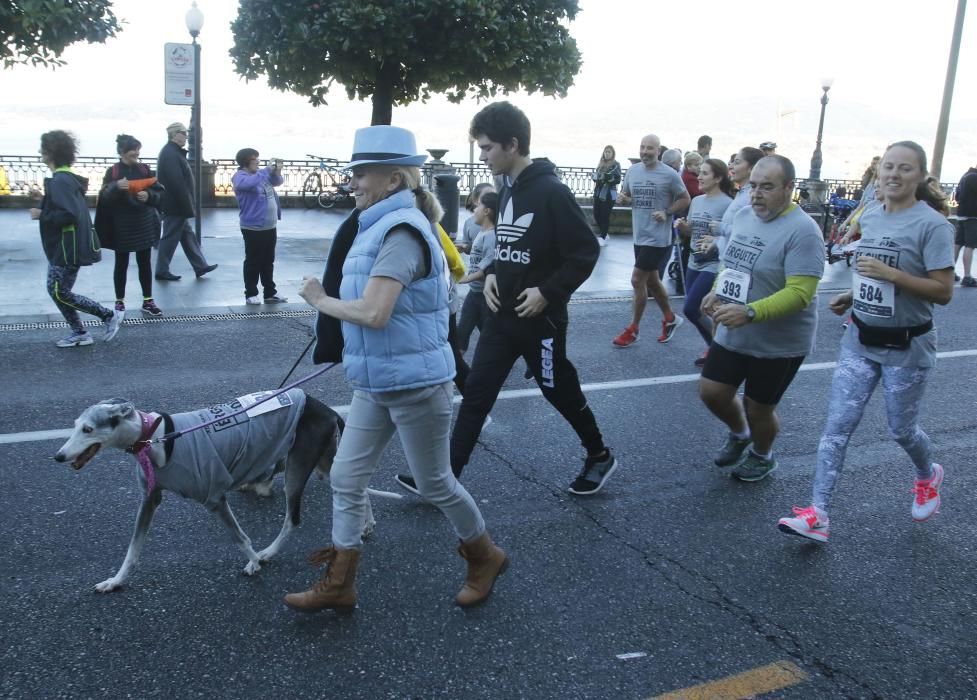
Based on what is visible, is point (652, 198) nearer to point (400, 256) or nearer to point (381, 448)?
point (381, 448)

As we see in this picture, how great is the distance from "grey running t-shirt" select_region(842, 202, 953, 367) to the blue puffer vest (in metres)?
2.03

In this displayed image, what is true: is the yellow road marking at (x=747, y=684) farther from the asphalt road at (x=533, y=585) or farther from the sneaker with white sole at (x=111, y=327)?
the sneaker with white sole at (x=111, y=327)

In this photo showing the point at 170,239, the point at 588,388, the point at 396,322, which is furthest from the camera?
the point at 170,239

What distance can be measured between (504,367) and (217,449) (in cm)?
144

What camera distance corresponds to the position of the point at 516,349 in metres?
4.14

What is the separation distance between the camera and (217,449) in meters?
3.35

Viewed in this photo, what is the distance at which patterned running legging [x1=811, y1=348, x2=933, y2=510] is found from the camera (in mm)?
3834

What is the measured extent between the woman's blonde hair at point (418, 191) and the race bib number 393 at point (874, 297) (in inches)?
76.0

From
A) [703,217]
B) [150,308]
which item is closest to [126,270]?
[150,308]

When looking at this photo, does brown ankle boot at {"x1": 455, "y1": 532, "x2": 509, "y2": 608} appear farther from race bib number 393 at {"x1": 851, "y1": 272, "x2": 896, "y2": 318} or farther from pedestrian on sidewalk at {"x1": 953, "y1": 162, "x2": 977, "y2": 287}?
pedestrian on sidewalk at {"x1": 953, "y1": 162, "x2": 977, "y2": 287}

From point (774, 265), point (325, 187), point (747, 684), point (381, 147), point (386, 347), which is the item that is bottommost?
point (747, 684)

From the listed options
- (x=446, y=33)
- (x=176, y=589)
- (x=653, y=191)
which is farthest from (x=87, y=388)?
(x=446, y=33)

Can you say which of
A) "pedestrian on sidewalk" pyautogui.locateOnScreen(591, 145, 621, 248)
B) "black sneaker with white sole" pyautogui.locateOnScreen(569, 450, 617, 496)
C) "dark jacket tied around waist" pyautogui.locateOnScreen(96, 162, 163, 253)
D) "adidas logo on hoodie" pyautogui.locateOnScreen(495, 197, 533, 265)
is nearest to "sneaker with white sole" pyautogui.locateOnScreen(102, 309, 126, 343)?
"dark jacket tied around waist" pyautogui.locateOnScreen(96, 162, 163, 253)

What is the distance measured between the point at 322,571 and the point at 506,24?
12.1m
